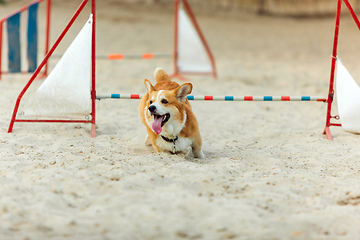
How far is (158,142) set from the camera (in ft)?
12.3

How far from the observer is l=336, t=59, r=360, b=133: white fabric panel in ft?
13.7

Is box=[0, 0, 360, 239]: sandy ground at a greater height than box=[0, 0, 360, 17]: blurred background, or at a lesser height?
lesser

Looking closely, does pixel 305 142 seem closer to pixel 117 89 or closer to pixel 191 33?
pixel 117 89

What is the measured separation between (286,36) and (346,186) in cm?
1094

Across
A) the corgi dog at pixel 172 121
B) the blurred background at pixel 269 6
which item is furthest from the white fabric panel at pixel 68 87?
the blurred background at pixel 269 6

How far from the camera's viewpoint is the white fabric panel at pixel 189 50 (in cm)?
801

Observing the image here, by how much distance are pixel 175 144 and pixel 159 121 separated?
12.8 inches

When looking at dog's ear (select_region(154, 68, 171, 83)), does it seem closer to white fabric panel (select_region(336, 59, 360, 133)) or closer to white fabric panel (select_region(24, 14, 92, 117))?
white fabric panel (select_region(24, 14, 92, 117))

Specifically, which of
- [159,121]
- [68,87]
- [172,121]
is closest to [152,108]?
[159,121]

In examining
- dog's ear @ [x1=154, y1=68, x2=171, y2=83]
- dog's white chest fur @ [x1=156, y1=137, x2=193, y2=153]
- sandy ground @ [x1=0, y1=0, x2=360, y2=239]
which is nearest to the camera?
sandy ground @ [x1=0, y1=0, x2=360, y2=239]

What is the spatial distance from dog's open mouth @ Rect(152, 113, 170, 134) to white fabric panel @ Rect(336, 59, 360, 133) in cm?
209

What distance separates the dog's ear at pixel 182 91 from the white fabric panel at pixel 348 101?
74.8 inches

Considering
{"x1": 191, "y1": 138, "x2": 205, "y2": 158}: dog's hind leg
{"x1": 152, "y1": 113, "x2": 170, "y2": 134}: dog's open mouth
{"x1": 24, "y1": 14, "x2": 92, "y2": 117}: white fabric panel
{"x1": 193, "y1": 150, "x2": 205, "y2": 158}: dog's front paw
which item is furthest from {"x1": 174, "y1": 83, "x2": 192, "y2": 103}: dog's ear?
{"x1": 24, "y1": 14, "x2": 92, "y2": 117}: white fabric panel

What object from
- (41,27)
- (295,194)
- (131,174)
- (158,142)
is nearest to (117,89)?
(158,142)
